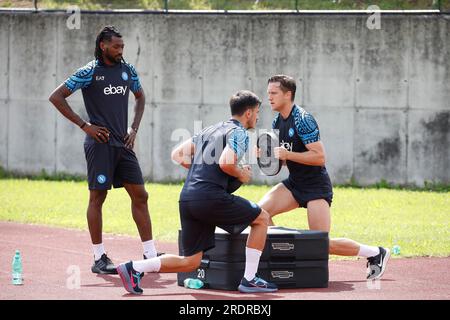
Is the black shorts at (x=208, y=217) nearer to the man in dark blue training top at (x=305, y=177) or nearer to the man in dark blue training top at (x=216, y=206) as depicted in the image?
the man in dark blue training top at (x=216, y=206)

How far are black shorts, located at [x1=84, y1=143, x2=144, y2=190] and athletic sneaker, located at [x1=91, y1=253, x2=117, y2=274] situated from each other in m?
0.77

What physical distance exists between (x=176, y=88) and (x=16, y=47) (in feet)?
12.7

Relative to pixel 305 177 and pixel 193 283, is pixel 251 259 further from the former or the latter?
pixel 305 177

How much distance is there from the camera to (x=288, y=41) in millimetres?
21391

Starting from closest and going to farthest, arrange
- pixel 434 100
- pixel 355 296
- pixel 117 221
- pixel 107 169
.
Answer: pixel 355 296 < pixel 107 169 < pixel 117 221 < pixel 434 100

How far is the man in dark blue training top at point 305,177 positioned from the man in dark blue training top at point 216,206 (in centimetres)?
118

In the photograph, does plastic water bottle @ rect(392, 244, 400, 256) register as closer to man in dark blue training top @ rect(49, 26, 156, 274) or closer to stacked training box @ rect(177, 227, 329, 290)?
stacked training box @ rect(177, 227, 329, 290)

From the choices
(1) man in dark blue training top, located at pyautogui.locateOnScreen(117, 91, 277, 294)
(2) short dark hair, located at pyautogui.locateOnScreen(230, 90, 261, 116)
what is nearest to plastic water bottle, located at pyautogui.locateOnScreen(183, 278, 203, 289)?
(1) man in dark blue training top, located at pyautogui.locateOnScreen(117, 91, 277, 294)

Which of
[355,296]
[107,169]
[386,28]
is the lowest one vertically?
[355,296]

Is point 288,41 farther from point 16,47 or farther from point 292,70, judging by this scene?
point 16,47

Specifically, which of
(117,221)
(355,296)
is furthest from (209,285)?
(117,221)

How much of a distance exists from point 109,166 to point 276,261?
2.32 m

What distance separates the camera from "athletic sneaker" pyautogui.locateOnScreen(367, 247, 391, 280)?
10406 millimetres

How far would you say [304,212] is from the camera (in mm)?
17359
